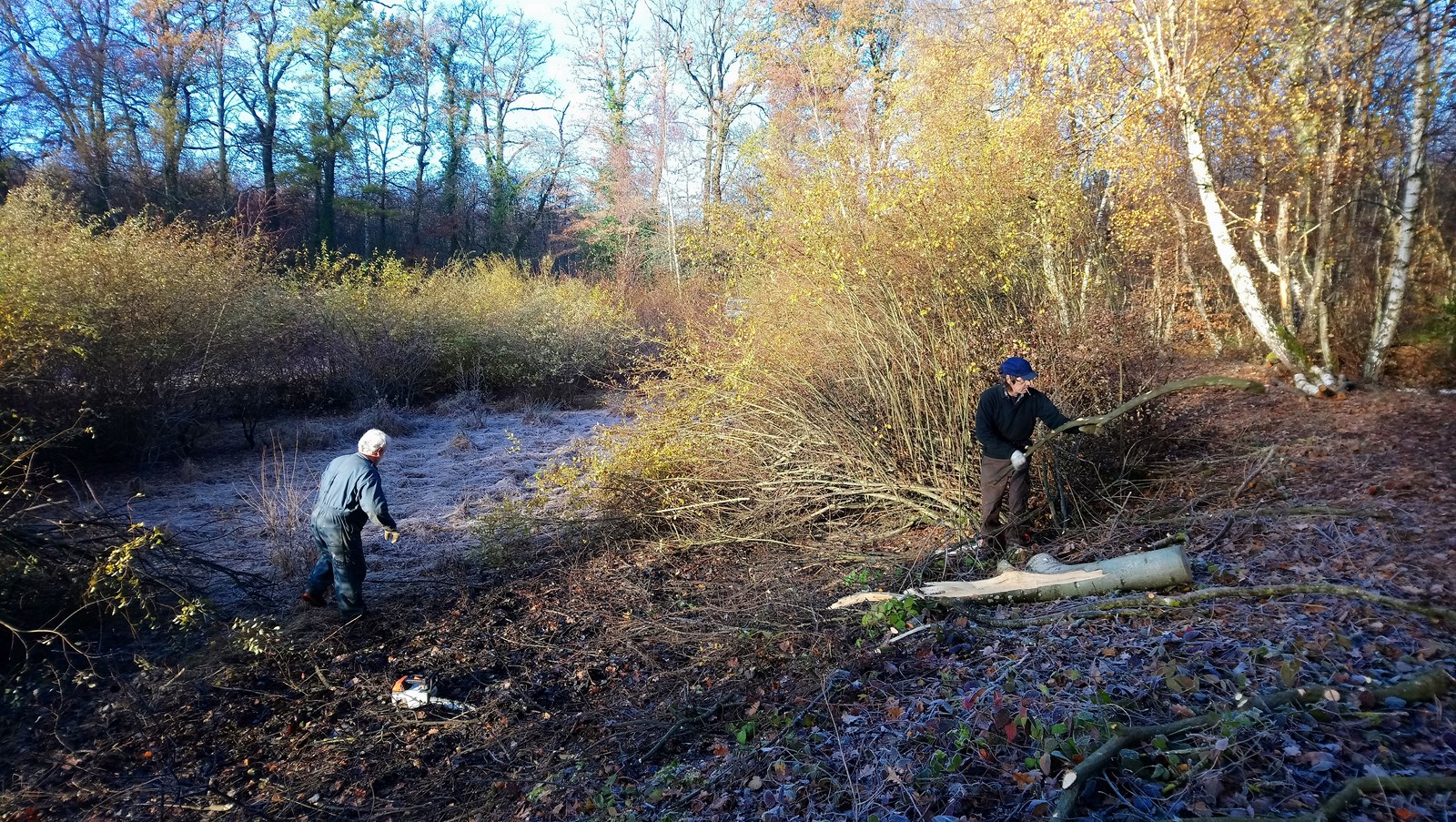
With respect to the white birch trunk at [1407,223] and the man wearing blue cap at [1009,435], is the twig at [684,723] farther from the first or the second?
the white birch trunk at [1407,223]

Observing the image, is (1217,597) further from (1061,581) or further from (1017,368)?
(1017,368)

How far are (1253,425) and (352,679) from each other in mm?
9210

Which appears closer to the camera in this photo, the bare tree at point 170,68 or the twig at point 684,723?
the twig at point 684,723

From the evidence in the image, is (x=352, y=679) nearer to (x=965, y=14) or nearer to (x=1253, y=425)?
(x=1253, y=425)

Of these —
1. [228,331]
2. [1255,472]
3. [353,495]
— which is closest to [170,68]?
[228,331]

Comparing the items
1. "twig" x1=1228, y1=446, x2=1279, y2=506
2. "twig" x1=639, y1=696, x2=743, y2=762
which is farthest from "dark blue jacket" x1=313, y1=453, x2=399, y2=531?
"twig" x1=1228, y1=446, x2=1279, y2=506

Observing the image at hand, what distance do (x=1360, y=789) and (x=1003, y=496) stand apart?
3.51 m

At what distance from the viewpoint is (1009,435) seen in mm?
5711

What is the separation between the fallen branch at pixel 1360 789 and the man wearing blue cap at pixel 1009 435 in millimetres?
3146

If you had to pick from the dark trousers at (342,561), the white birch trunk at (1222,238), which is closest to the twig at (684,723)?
the dark trousers at (342,561)

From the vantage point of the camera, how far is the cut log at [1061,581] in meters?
4.43

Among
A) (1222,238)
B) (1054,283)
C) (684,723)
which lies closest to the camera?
(684,723)

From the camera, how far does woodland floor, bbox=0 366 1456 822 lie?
9.55 feet

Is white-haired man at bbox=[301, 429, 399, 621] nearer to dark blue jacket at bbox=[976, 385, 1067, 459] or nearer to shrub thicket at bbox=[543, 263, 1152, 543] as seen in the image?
shrub thicket at bbox=[543, 263, 1152, 543]
